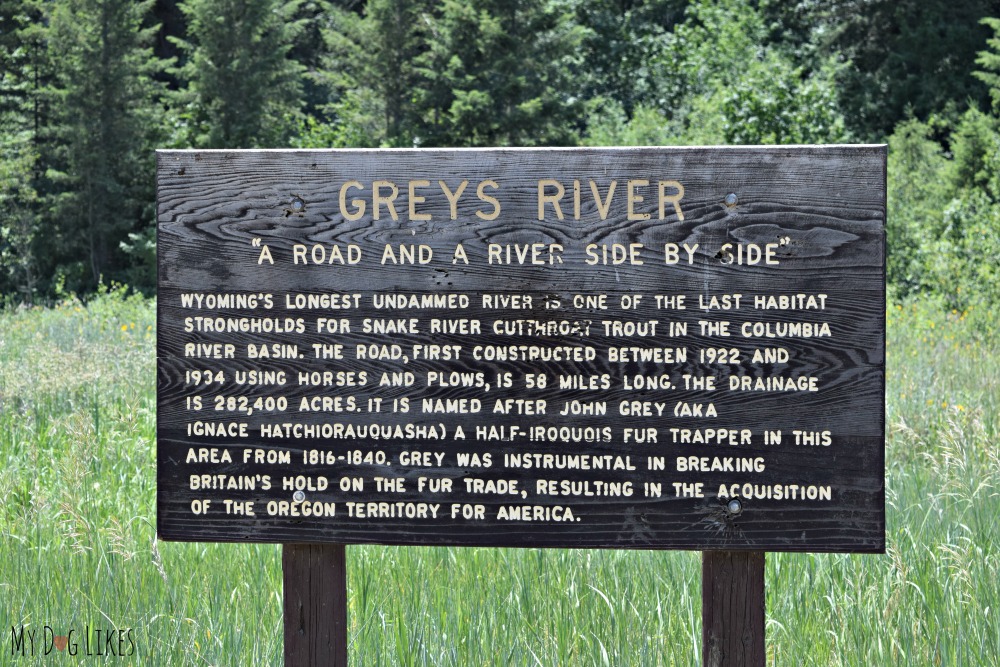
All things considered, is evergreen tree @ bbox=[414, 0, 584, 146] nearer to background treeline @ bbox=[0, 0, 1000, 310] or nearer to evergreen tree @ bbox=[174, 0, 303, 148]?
background treeline @ bbox=[0, 0, 1000, 310]

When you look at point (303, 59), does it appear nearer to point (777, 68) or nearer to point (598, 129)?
point (598, 129)

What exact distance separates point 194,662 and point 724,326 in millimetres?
1777

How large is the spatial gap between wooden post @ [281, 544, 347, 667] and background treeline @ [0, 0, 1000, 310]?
596 inches

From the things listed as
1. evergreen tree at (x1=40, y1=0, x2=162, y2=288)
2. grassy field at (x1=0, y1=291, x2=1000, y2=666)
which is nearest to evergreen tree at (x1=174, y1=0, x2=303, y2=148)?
evergreen tree at (x1=40, y1=0, x2=162, y2=288)

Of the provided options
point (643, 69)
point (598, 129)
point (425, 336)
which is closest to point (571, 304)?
point (425, 336)

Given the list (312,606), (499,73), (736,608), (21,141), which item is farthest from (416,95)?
(736,608)

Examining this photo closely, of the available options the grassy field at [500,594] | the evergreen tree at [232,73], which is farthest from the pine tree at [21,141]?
the grassy field at [500,594]

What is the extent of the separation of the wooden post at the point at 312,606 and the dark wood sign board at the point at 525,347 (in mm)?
153

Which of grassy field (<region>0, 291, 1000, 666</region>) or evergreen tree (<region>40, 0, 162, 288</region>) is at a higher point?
evergreen tree (<region>40, 0, 162, 288</region>)

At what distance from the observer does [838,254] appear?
7.88 ft

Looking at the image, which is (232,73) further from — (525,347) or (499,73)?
(525,347)

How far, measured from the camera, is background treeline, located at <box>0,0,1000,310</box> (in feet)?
66.9

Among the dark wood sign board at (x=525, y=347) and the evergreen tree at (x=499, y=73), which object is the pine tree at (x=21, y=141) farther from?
the dark wood sign board at (x=525, y=347)

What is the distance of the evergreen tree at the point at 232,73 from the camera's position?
22.9 m
